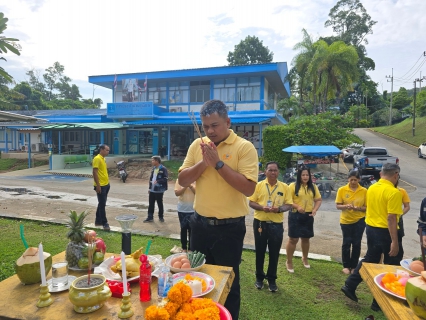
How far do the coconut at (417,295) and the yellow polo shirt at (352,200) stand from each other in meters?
2.80

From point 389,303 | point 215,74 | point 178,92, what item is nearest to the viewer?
point 389,303

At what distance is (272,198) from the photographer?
13.2 feet

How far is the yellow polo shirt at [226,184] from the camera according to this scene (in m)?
Answer: 2.48

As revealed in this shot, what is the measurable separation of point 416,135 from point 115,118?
3176 centimetres

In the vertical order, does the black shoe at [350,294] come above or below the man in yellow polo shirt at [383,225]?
below

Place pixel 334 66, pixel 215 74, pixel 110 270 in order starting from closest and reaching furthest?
pixel 110 270 < pixel 334 66 < pixel 215 74

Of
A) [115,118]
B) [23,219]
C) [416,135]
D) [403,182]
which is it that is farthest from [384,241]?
[416,135]

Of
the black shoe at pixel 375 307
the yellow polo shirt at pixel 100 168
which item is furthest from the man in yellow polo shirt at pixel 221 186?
the yellow polo shirt at pixel 100 168

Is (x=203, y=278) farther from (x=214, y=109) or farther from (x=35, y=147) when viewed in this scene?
(x=35, y=147)

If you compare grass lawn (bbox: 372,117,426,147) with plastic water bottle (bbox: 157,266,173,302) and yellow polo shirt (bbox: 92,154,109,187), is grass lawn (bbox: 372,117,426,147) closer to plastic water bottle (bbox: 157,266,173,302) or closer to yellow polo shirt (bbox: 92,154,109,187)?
yellow polo shirt (bbox: 92,154,109,187)

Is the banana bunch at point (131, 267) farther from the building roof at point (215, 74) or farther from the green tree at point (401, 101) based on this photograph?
the green tree at point (401, 101)

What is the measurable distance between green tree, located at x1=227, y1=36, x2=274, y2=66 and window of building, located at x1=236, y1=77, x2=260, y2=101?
75.6 feet

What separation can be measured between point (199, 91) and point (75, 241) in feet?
73.4

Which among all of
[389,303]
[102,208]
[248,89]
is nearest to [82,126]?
[248,89]
